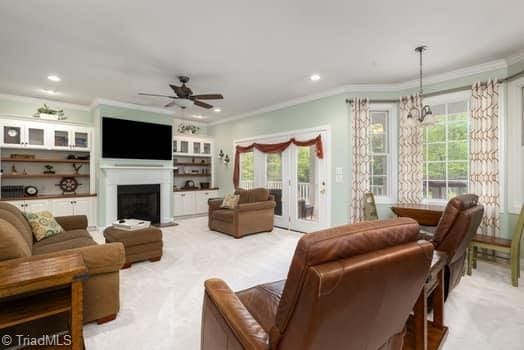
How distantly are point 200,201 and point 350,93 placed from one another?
4849 mm

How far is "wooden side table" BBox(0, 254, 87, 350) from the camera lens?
56.8 inches

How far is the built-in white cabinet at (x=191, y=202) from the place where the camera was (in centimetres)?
677

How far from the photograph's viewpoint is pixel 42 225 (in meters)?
2.96

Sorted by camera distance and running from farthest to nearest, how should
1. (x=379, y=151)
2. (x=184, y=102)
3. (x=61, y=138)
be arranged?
(x=61, y=138) → (x=379, y=151) → (x=184, y=102)

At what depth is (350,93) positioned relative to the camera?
14.9ft

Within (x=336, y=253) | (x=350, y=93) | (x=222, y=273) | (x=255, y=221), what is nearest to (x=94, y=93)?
Result: (x=255, y=221)

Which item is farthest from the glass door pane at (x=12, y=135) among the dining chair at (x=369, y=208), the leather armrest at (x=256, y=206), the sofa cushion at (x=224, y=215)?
the dining chair at (x=369, y=208)

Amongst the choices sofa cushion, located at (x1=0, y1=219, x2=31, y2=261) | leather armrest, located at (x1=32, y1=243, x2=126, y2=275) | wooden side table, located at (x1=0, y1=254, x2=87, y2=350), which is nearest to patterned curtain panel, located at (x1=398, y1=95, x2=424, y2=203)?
leather armrest, located at (x1=32, y1=243, x2=126, y2=275)

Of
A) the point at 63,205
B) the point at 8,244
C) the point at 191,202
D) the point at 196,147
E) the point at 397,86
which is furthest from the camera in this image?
the point at 196,147

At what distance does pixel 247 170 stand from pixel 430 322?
5091mm

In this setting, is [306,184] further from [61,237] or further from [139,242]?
[61,237]

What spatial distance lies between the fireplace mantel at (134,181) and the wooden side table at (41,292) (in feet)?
13.0

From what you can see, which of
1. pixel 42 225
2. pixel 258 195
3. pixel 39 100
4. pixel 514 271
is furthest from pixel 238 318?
pixel 39 100

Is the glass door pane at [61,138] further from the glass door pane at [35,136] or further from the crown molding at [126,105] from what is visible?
the crown molding at [126,105]
